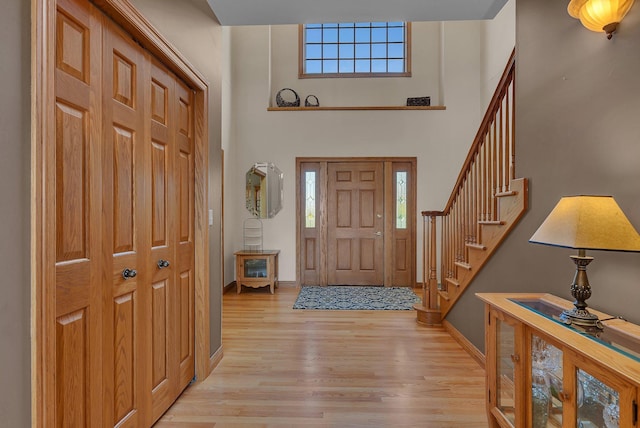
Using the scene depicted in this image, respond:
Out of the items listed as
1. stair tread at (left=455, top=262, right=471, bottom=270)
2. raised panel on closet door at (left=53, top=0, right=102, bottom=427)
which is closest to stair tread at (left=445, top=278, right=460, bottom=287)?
stair tread at (left=455, top=262, right=471, bottom=270)

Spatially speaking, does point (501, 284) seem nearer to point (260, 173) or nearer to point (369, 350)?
point (369, 350)

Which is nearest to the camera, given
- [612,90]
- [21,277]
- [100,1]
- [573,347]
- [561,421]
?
[21,277]

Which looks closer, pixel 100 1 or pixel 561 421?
pixel 561 421

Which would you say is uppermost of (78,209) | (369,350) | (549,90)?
(549,90)

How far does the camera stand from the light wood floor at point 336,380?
81.0 inches

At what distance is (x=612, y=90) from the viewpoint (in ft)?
5.08

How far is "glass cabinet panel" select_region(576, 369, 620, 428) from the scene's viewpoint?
106 cm

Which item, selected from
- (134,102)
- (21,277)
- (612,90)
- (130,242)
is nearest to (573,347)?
(612,90)

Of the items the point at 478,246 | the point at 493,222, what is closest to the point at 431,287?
the point at 478,246

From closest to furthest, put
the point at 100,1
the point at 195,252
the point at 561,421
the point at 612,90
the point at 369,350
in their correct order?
the point at 561,421
the point at 100,1
the point at 612,90
the point at 195,252
the point at 369,350

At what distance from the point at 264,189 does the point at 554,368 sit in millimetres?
4730

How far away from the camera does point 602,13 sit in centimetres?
153

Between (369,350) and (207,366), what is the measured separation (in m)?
1.30

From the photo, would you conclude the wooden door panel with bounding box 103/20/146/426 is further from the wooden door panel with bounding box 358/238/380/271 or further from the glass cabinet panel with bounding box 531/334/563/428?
the wooden door panel with bounding box 358/238/380/271
